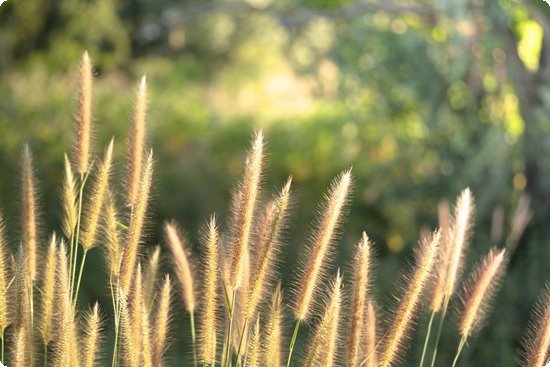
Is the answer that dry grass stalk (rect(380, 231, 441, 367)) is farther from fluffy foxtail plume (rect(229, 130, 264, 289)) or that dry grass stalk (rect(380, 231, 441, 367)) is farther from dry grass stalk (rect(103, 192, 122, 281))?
dry grass stalk (rect(103, 192, 122, 281))

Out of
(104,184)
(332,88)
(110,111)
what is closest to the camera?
(104,184)

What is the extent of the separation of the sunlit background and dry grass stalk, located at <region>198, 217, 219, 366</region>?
1.34 metres

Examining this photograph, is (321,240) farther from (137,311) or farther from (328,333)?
(137,311)

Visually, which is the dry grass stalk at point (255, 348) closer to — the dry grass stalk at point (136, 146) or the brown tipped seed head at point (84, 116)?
the dry grass stalk at point (136, 146)

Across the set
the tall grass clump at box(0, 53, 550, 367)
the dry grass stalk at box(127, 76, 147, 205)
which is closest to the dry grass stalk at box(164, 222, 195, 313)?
the tall grass clump at box(0, 53, 550, 367)

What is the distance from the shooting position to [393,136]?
5.47 m

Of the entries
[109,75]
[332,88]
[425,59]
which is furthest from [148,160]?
[109,75]

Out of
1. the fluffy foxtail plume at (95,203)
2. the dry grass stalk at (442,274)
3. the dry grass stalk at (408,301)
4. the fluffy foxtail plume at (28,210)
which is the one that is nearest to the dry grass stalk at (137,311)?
the fluffy foxtail plume at (95,203)

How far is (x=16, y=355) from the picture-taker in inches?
52.0

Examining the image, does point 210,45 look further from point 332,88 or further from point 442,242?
point 442,242

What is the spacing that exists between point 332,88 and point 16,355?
17.3 ft

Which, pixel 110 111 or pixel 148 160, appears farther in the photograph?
pixel 110 111

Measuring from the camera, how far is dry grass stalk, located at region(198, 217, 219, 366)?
132 centimetres

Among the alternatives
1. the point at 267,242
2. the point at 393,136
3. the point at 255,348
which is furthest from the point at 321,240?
the point at 393,136
